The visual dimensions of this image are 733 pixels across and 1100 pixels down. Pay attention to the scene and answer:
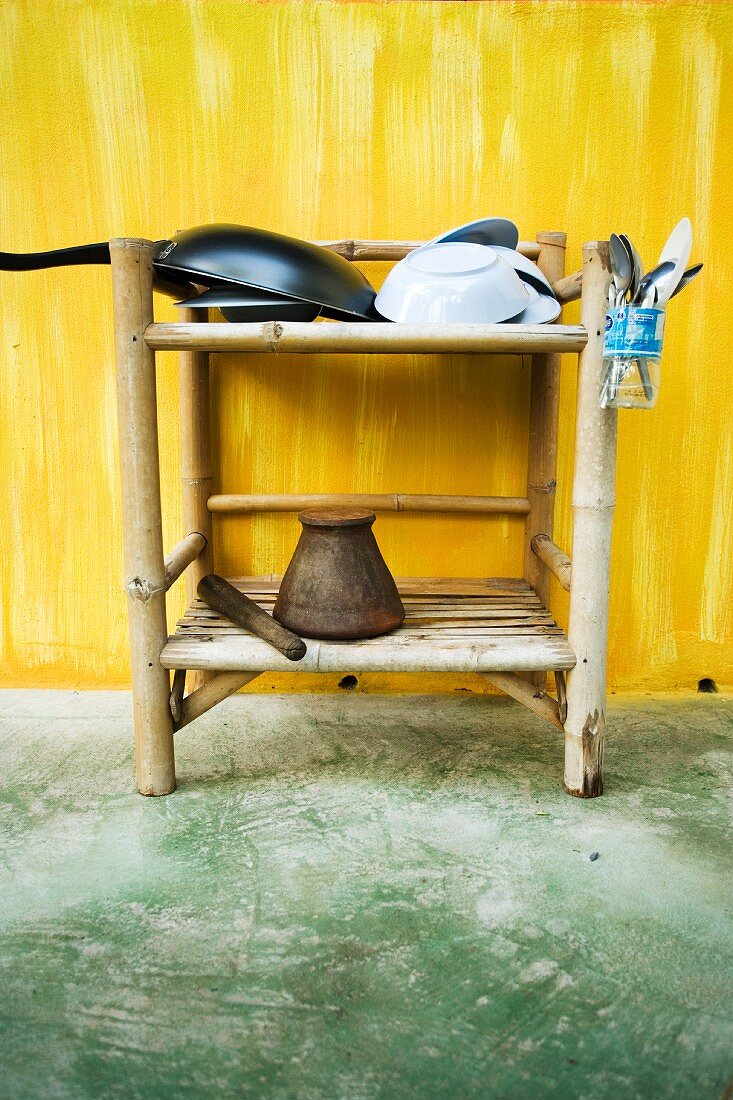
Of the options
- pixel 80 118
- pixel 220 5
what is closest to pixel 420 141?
pixel 220 5

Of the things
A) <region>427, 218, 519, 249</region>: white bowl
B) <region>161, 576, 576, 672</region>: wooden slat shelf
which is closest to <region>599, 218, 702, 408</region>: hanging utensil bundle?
<region>427, 218, 519, 249</region>: white bowl

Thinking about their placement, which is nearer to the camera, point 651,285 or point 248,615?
point 651,285

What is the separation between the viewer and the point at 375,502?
6.19 feet

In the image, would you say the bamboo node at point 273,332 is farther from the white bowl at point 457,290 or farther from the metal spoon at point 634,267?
the metal spoon at point 634,267

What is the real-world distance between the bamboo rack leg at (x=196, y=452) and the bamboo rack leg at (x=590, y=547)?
87 centimetres

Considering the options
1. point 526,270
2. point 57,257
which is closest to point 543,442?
point 526,270

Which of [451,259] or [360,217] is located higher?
[360,217]

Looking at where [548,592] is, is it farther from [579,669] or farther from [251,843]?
[251,843]

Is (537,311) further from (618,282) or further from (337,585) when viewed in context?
(337,585)

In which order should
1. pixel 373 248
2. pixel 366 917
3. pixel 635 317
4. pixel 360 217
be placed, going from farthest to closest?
pixel 360 217 → pixel 373 248 → pixel 635 317 → pixel 366 917

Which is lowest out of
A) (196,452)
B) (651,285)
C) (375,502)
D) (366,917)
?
(366,917)

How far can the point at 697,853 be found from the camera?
52.6 inches

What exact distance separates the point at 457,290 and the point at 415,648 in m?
0.66

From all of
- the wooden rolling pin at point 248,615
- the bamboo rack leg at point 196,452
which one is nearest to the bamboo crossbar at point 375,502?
the bamboo rack leg at point 196,452
